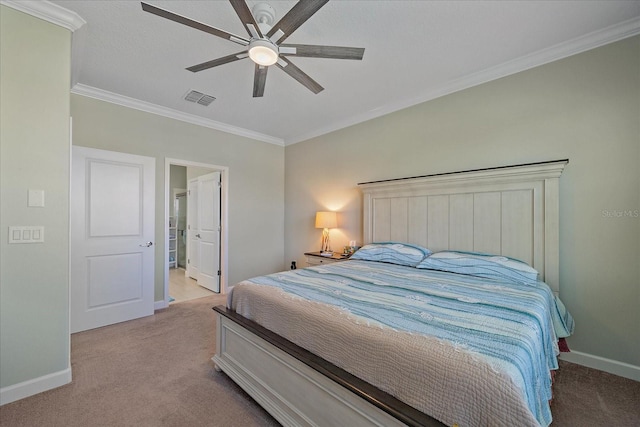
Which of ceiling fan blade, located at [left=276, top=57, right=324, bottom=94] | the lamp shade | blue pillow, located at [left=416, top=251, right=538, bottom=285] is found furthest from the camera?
the lamp shade

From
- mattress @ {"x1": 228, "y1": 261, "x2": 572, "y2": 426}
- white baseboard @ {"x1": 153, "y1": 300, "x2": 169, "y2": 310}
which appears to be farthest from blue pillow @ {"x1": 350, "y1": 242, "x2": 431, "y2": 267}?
white baseboard @ {"x1": 153, "y1": 300, "x2": 169, "y2": 310}

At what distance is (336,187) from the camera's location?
14.1 ft

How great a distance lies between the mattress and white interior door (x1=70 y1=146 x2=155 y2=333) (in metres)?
2.00

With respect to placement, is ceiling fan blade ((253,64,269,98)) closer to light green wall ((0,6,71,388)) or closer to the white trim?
light green wall ((0,6,71,388))

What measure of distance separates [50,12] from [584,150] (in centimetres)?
434

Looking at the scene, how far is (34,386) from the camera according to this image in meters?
1.94

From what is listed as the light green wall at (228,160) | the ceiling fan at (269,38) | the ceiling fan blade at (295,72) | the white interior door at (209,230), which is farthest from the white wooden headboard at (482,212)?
the white interior door at (209,230)

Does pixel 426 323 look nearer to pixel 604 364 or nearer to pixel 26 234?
pixel 604 364

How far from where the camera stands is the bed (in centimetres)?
106

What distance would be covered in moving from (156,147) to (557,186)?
4523 millimetres

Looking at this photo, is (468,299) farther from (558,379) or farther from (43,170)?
(43,170)

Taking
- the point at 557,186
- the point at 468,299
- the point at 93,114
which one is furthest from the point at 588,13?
the point at 93,114

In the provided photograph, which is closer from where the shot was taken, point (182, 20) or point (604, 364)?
point (182, 20)

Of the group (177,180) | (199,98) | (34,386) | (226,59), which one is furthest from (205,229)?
(226,59)
